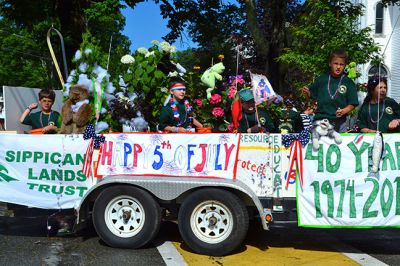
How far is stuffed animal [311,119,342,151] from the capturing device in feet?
16.5

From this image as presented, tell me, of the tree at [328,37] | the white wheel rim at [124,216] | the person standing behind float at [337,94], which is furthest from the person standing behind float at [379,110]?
the tree at [328,37]

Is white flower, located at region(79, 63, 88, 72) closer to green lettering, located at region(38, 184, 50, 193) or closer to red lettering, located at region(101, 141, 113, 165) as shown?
red lettering, located at region(101, 141, 113, 165)

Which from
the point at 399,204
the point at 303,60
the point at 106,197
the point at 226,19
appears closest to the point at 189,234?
the point at 106,197

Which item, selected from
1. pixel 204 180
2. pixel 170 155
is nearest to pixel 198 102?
pixel 170 155

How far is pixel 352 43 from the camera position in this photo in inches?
454

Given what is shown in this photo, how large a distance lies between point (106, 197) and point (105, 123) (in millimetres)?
1086

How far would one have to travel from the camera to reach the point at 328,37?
11.8 metres

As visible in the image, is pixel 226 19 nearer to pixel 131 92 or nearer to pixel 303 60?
pixel 303 60

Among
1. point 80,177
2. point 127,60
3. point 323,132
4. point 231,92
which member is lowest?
point 80,177

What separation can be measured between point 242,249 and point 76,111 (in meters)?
2.67

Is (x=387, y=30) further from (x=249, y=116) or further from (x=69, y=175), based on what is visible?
(x=69, y=175)

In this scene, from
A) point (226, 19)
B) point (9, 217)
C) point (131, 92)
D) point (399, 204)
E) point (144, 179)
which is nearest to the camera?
point (399, 204)

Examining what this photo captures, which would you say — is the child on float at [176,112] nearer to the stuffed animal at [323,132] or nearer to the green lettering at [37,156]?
the green lettering at [37,156]

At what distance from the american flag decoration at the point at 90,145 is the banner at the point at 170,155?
0.32ft
